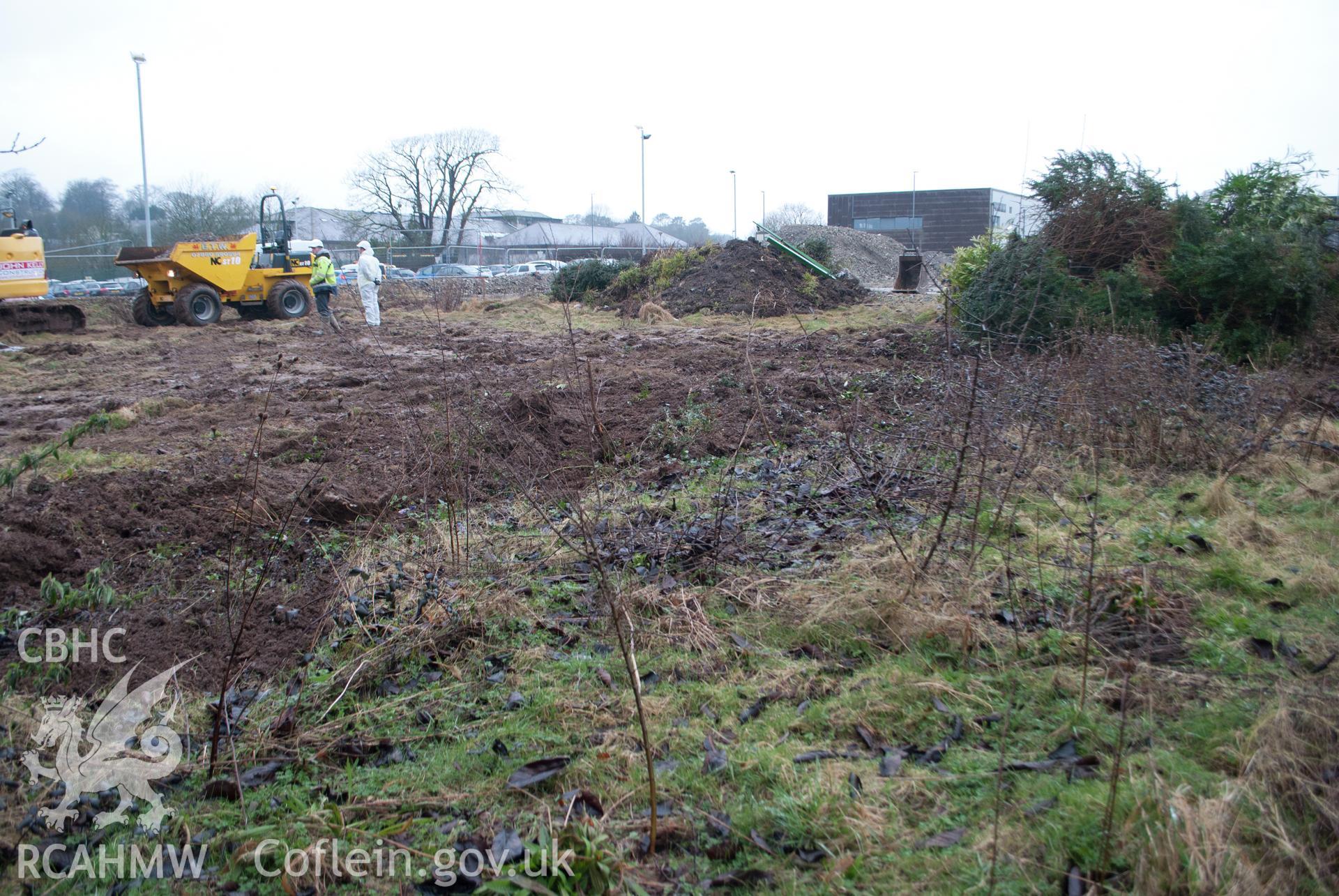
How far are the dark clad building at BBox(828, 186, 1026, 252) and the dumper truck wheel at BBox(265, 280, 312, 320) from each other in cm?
2269

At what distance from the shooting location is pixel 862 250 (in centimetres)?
3356

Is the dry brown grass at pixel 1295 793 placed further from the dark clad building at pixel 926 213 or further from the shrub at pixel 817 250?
the dark clad building at pixel 926 213

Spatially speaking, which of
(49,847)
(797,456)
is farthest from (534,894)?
(797,456)

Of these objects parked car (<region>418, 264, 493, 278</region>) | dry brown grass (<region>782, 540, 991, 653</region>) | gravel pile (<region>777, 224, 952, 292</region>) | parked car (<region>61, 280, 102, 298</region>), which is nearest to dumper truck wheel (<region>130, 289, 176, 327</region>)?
parked car (<region>61, 280, 102, 298</region>)

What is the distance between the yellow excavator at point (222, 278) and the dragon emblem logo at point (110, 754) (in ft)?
55.2

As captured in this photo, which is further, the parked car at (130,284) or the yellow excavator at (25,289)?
the parked car at (130,284)

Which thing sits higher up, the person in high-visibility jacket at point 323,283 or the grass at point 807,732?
the person in high-visibility jacket at point 323,283

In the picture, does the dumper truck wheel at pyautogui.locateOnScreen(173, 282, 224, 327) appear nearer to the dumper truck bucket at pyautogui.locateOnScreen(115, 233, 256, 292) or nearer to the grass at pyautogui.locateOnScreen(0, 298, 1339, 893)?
the dumper truck bucket at pyautogui.locateOnScreen(115, 233, 256, 292)

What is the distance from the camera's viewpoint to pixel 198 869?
275cm

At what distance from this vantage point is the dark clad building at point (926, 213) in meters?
39.1

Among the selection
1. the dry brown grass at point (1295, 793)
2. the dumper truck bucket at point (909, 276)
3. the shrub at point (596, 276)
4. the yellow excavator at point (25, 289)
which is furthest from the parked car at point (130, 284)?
the dry brown grass at point (1295, 793)

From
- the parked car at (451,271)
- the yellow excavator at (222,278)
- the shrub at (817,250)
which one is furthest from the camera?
the parked car at (451,271)

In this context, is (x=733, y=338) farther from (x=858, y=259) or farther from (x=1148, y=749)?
(x=858, y=259)

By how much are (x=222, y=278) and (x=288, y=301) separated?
61.7 inches
